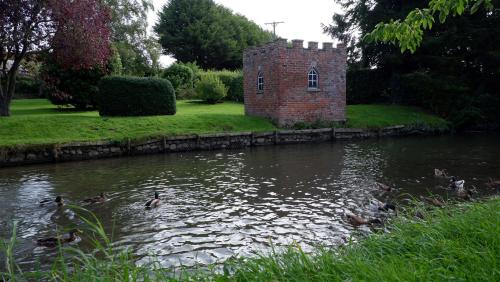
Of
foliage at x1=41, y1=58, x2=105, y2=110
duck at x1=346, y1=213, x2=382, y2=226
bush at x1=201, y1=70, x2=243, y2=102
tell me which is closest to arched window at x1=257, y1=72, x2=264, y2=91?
foliage at x1=41, y1=58, x2=105, y2=110

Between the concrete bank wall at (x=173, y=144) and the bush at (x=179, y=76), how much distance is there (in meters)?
18.5

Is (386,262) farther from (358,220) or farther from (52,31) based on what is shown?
(52,31)

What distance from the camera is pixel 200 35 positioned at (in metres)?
57.5

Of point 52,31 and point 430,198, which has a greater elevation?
point 52,31

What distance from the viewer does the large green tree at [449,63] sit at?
1133 inches

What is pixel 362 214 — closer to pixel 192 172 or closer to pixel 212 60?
pixel 192 172

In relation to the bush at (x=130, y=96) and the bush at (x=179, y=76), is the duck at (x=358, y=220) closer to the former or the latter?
the bush at (x=130, y=96)

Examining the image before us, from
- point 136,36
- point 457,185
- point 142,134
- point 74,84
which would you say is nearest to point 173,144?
point 142,134

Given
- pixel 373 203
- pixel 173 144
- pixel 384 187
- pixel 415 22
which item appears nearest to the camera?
pixel 415 22

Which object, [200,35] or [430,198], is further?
[200,35]

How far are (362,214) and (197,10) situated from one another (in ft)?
183

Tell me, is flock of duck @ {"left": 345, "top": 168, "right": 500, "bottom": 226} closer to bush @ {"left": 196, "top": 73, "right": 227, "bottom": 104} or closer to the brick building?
the brick building

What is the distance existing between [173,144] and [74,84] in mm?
10656

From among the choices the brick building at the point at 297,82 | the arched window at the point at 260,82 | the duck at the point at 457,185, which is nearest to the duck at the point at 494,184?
the duck at the point at 457,185
